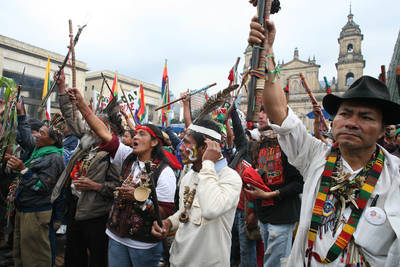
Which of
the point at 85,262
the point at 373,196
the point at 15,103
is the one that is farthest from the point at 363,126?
the point at 15,103

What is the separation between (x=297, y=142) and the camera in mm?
1816

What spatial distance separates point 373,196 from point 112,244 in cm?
Answer: 243

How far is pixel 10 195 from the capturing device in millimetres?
3824

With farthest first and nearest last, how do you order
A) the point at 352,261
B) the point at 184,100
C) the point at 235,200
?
1. the point at 184,100
2. the point at 235,200
3. the point at 352,261

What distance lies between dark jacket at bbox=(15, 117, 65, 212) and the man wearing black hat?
3.37 m

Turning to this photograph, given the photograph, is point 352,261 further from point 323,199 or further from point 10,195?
point 10,195

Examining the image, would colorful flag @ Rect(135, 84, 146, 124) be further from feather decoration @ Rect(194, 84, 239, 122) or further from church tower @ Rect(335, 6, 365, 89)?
church tower @ Rect(335, 6, 365, 89)

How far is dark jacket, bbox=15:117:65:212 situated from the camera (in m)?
3.64

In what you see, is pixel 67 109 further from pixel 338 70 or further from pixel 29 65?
pixel 338 70

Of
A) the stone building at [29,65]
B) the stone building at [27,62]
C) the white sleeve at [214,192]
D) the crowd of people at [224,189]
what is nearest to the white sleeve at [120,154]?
→ the crowd of people at [224,189]

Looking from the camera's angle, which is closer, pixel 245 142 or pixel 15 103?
pixel 15 103

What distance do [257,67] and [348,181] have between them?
3.05ft

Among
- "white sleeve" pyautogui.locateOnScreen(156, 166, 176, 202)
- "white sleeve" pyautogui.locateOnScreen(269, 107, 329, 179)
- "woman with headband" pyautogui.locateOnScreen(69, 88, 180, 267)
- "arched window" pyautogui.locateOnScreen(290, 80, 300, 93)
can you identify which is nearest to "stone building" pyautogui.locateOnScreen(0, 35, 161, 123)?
"woman with headband" pyautogui.locateOnScreen(69, 88, 180, 267)

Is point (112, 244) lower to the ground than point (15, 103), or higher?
lower
